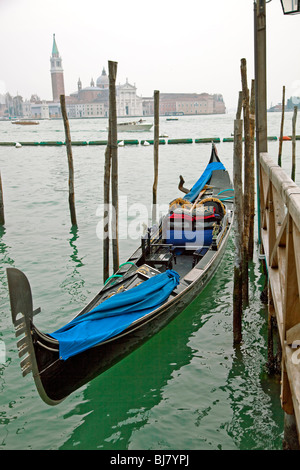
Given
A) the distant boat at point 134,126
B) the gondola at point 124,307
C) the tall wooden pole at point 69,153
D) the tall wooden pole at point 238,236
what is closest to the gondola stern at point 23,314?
the gondola at point 124,307

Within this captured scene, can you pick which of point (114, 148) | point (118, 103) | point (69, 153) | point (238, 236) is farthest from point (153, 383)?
point (118, 103)

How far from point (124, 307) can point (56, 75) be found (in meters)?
108

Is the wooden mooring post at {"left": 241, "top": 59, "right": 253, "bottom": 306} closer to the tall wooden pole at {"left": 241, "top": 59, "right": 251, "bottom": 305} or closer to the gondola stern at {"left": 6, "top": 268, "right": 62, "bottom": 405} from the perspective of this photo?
the tall wooden pole at {"left": 241, "top": 59, "right": 251, "bottom": 305}

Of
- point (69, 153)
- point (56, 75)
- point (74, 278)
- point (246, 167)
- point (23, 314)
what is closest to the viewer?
point (23, 314)

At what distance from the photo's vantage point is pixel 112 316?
3797 mm

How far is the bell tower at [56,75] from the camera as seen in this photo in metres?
104

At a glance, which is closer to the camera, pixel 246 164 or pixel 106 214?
pixel 246 164

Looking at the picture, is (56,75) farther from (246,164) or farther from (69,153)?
(246,164)

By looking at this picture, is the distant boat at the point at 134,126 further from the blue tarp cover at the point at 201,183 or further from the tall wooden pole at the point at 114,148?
the tall wooden pole at the point at 114,148

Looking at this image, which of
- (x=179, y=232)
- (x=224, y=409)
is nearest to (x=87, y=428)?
(x=224, y=409)

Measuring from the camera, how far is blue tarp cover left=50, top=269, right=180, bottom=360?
3.41 meters

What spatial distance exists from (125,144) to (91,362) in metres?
25.1

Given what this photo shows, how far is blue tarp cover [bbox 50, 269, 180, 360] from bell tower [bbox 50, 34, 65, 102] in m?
106

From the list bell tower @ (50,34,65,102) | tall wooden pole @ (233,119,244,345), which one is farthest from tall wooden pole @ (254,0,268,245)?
bell tower @ (50,34,65,102)
